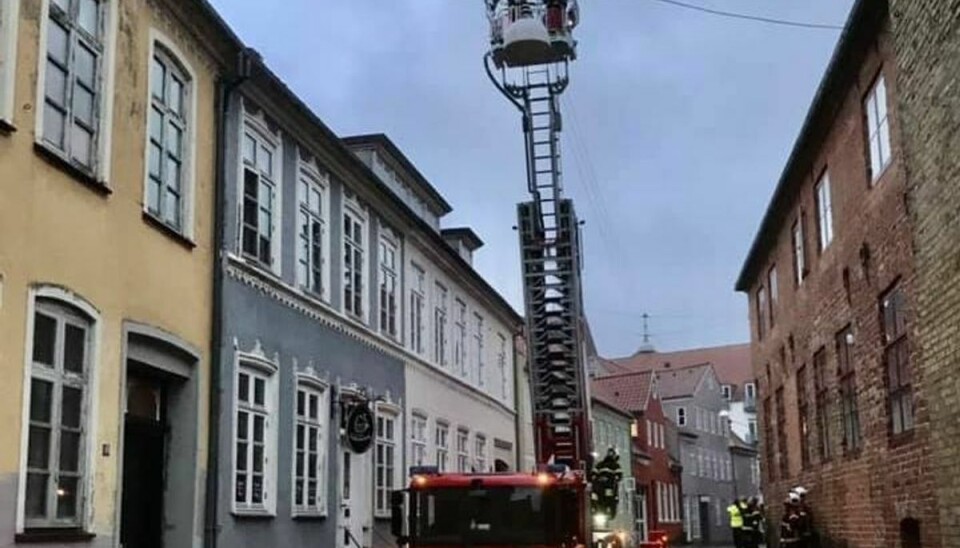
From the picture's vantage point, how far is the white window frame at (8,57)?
30.4 ft

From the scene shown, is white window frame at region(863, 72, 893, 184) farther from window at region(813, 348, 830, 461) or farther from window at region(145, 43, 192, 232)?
window at region(145, 43, 192, 232)

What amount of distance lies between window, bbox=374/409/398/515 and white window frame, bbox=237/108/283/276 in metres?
5.50

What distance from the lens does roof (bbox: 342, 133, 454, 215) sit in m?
23.6

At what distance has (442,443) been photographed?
81.7 ft

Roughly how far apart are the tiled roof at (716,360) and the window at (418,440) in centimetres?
7758

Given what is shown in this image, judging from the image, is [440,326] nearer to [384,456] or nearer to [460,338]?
[460,338]

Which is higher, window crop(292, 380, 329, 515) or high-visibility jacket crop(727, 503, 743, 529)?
window crop(292, 380, 329, 515)

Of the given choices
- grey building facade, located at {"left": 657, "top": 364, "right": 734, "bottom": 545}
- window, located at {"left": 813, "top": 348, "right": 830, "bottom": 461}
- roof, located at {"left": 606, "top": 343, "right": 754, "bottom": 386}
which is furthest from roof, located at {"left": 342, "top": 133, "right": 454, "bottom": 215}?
roof, located at {"left": 606, "top": 343, "right": 754, "bottom": 386}

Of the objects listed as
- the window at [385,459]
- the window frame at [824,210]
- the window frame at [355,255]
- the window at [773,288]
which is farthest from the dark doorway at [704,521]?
the window frame at [355,255]

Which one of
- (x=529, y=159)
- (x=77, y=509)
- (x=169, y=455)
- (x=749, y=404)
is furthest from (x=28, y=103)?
(x=749, y=404)

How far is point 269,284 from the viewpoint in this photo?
1514 cm

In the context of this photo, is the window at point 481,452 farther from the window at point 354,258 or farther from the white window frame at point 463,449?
the window at point 354,258

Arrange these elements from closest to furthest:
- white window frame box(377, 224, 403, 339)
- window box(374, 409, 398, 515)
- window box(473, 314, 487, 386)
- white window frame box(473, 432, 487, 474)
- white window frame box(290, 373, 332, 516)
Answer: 1. white window frame box(290, 373, 332, 516)
2. window box(374, 409, 398, 515)
3. white window frame box(377, 224, 403, 339)
4. white window frame box(473, 432, 487, 474)
5. window box(473, 314, 487, 386)

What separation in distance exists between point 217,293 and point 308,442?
3752mm
